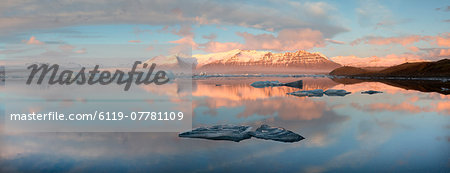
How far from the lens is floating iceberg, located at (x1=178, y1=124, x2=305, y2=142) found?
20.3 feet

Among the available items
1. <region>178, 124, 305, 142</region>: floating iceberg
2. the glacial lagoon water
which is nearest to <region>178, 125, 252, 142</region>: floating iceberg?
<region>178, 124, 305, 142</region>: floating iceberg

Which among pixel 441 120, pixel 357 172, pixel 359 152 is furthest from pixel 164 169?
pixel 441 120

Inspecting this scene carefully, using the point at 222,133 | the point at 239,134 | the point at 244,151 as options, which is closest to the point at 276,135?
the point at 239,134

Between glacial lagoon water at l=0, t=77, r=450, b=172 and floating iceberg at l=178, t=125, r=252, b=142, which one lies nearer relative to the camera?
glacial lagoon water at l=0, t=77, r=450, b=172

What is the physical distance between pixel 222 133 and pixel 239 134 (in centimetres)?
36

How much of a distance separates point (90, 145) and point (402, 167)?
17.5 feet

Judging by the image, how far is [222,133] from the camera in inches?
256

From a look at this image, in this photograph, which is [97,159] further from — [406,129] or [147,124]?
[406,129]

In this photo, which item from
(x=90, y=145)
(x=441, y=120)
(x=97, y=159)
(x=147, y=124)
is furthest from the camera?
(x=441, y=120)

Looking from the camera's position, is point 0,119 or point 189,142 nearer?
point 189,142

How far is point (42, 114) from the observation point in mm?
9945

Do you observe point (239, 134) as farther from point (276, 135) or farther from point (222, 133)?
point (276, 135)

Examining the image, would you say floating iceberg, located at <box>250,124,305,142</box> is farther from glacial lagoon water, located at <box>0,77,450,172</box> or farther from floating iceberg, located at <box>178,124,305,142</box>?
glacial lagoon water, located at <box>0,77,450,172</box>

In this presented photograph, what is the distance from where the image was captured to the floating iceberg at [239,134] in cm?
619
